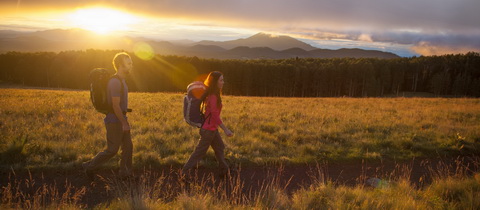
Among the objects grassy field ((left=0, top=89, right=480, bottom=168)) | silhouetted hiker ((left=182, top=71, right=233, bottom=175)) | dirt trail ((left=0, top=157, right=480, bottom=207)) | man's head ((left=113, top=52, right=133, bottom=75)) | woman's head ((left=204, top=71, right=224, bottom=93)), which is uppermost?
man's head ((left=113, top=52, right=133, bottom=75))

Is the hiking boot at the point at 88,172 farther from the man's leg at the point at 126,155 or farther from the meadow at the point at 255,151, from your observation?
the man's leg at the point at 126,155

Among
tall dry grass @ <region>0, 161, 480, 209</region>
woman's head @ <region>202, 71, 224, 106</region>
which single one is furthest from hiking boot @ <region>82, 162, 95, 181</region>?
woman's head @ <region>202, 71, 224, 106</region>

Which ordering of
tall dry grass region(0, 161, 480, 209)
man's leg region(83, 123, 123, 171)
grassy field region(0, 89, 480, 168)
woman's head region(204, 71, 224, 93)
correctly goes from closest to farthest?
tall dry grass region(0, 161, 480, 209), man's leg region(83, 123, 123, 171), woman's head region(204, 71, 224, 93), grassy field region(0, 89, 480, 168)

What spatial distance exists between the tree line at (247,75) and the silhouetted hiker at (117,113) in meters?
61.2

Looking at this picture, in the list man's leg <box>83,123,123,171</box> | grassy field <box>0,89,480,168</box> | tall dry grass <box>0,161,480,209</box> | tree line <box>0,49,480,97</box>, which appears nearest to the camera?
tall dry grass <box>0,161,480,209</box>

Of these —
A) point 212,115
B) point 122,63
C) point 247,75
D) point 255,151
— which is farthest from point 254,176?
point 247,75

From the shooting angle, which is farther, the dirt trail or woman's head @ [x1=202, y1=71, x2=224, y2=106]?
the dirt trail

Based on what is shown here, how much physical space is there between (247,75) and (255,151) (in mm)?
62843

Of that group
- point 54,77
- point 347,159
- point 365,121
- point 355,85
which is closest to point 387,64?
point 355,85

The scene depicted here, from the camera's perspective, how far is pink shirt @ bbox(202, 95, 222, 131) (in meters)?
5.46

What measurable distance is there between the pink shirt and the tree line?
201 ft

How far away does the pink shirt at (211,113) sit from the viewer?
5457 mm

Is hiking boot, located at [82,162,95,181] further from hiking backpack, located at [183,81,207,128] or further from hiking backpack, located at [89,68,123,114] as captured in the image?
hiking backpack, located at [183,81,207,128]

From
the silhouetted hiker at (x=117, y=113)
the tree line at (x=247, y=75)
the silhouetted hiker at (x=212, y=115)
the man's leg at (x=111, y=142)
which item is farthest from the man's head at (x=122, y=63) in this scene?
the tree line at (x=247, y=75)
